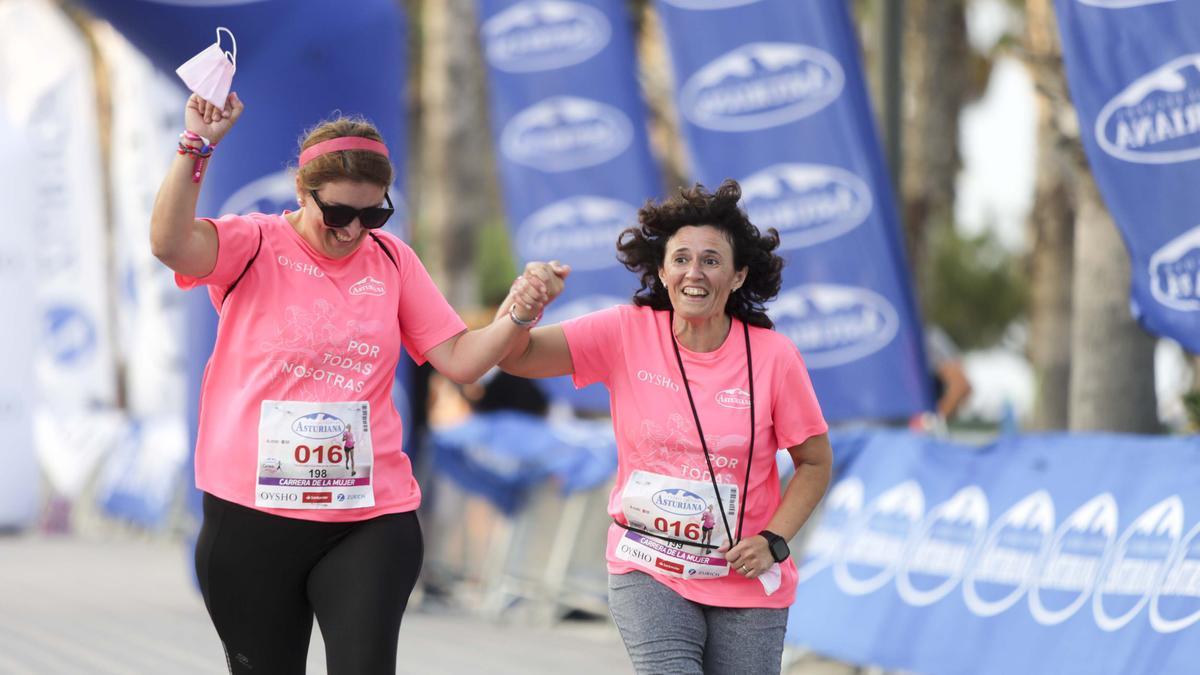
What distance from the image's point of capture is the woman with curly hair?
466cm

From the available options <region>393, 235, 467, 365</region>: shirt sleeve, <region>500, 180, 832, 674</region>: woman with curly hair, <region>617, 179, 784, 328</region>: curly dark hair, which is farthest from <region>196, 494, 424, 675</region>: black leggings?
<region>617, 179, 784, 328</region>: curly dark hair

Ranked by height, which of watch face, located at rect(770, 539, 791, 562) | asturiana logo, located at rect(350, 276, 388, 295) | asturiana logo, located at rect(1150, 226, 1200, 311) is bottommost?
watch face, located at rect(770, 539, 791, 562)

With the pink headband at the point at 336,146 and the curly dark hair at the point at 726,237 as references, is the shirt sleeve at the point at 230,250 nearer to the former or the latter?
the pink headband at the point at 336,146

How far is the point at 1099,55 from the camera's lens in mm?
6840

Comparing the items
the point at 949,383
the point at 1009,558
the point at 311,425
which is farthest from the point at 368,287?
the point at 949,383

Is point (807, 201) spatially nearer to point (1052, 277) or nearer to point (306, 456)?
point (306, 456)

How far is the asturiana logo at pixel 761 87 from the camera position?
962 centimetres

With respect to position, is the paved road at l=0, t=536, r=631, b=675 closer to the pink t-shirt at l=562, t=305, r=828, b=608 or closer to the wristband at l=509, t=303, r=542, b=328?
the pink t-shirt at l=562, t=305, r=828, b=608

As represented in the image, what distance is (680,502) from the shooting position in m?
4.66

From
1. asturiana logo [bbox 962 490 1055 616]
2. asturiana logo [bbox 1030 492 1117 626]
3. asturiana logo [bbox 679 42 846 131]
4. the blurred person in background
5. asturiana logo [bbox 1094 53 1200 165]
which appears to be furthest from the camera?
the blurred person in background

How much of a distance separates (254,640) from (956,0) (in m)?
19.3

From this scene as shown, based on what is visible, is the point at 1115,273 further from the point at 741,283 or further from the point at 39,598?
the point at 39,598

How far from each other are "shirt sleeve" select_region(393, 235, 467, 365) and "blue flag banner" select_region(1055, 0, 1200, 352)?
2.92 metres

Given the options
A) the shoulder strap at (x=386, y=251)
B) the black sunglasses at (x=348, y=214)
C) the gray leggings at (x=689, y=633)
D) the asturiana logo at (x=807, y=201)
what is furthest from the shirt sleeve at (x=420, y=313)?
the asturiana logo at (x=807, y=201)
